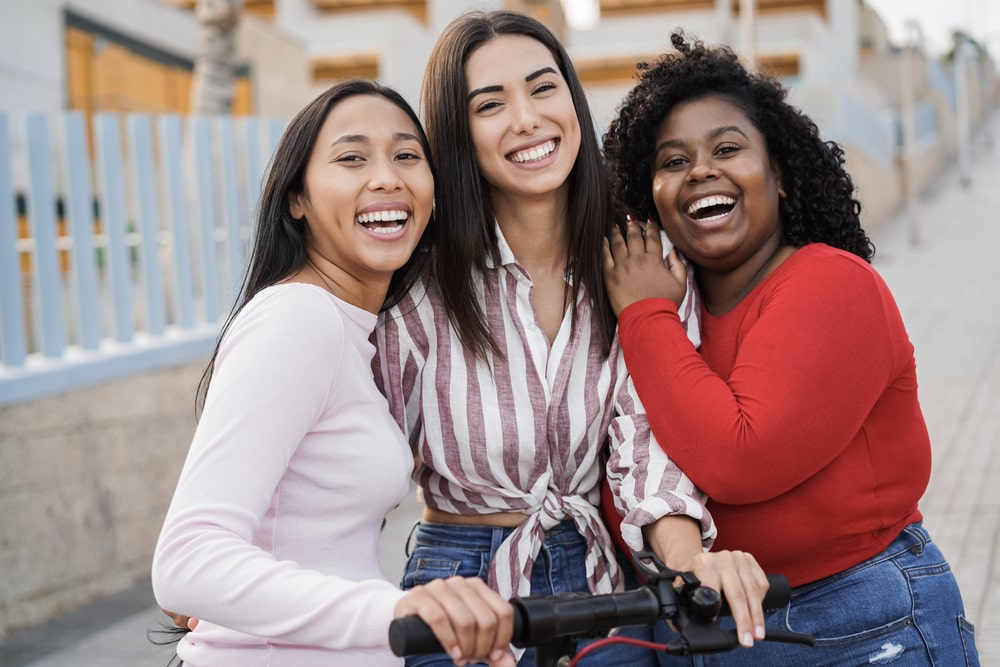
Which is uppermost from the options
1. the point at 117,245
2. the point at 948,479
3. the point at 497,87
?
the point at 497,87

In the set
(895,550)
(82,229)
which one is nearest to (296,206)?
(895,550)

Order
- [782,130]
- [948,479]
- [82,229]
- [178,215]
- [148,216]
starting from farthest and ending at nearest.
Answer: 1. [948,479]
2. [178,215]
3. [148,216]
4. [82,229]
5. [782,130]

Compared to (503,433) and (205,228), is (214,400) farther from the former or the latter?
(205,228)

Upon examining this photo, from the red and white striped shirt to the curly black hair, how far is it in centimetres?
54

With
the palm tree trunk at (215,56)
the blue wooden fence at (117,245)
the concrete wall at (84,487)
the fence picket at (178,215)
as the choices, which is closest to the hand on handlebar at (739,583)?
the blue wooden fence at (117,245)

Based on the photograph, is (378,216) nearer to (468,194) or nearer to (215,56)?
(468,194)

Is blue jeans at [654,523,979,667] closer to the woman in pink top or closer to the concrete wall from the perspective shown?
the woman in pink top

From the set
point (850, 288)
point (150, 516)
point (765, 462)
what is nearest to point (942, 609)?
point (765, 462)

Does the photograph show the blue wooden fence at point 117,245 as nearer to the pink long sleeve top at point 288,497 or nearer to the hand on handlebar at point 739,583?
the pink long sleeve top at point 288,497

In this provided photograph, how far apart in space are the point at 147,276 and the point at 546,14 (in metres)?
18.5

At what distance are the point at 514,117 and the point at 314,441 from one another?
890 millimetres

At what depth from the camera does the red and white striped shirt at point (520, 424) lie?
2270mm

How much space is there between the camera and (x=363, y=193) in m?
2.16

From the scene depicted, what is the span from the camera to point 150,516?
571cm
